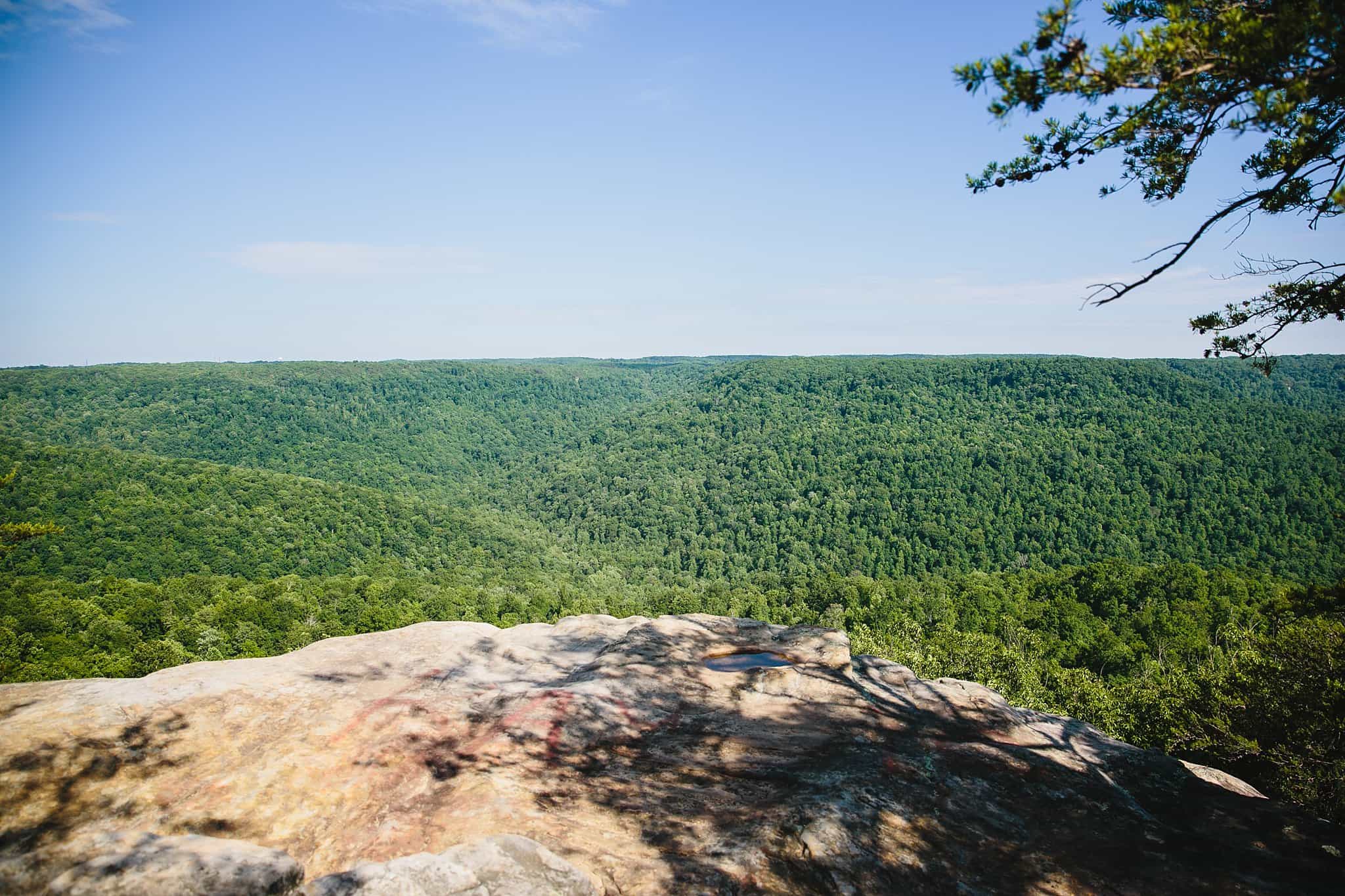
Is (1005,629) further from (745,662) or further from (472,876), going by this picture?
(472,876)

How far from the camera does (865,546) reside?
123812 mm

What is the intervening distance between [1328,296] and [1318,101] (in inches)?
120

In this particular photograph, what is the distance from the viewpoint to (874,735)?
10.3 metres

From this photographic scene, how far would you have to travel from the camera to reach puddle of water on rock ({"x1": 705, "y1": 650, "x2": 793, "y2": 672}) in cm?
1325

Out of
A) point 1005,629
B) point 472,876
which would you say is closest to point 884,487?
point 1005,629

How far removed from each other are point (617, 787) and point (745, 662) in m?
5.96

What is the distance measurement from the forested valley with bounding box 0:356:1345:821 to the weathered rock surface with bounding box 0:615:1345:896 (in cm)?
378

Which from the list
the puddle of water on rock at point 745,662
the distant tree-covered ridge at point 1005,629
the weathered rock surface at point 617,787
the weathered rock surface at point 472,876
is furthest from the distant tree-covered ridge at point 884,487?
the weathered rock surface at point 472,876

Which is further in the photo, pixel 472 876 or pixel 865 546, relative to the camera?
pixel 865 546

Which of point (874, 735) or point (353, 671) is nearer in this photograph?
point (874, 735)

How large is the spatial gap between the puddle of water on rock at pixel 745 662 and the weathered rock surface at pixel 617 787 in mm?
1041

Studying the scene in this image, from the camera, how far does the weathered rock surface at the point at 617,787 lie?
6574mm

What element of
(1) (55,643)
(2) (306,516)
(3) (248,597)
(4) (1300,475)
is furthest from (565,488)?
(4) (1300,475)

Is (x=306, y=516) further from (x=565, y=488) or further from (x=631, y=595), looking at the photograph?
(x=565, y=488)
